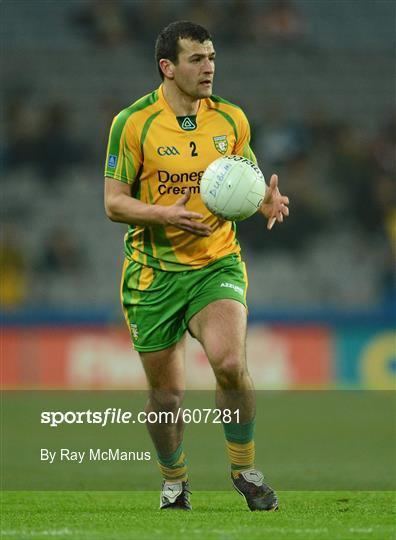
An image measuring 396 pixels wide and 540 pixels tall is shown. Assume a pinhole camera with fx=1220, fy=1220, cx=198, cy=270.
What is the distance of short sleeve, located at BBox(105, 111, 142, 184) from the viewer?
21.7 ft

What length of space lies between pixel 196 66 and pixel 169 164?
55 cm

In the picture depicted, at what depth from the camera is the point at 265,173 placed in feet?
63.9

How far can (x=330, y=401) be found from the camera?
1541 centimetres

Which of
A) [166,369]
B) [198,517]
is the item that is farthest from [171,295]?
[198,517]

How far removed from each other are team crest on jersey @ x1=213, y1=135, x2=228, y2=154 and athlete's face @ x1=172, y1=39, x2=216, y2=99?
25 cm

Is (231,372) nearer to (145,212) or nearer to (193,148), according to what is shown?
(145,212)

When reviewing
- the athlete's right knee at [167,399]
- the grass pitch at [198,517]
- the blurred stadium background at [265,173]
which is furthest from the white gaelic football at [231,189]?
the blurred stadium background at [265,173]

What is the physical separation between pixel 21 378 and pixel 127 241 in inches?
375

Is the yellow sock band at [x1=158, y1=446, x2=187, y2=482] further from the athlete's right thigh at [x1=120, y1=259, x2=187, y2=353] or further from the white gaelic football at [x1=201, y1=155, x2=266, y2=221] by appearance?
the white gaelic football at [x1=201, y1=155, x2=266, y2=221]

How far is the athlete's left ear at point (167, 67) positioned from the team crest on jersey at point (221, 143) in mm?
423

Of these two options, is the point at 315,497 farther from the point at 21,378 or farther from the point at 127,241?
the point at 21,378

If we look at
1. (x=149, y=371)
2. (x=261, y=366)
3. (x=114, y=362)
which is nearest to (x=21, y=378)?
(x=114, y=362)

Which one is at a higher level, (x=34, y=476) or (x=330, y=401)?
(x=34, y=476)

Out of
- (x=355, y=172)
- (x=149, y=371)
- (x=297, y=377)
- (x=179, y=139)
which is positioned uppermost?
(x=179, y=139)
